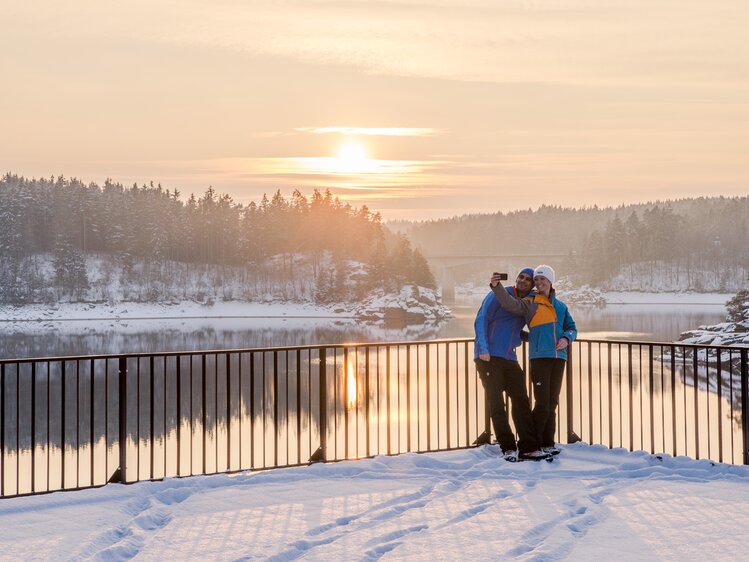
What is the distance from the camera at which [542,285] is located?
9.14 m

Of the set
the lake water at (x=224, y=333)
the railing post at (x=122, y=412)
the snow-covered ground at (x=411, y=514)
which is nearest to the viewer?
the snow-covered ground at (x=411, y=514)

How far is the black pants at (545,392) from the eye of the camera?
9.17 metres

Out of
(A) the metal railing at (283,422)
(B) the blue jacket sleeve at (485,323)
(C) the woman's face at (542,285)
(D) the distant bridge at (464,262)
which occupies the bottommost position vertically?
(A) the metal railing at (283,422)

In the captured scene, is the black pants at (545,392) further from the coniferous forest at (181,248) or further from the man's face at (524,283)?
the coniferous forest at (181,248)

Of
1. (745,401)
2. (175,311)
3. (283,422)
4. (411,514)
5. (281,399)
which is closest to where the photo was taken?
(411,514)

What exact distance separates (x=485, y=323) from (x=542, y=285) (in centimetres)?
72

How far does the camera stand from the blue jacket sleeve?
902 centimetres

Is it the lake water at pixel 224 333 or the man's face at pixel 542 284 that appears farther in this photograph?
the lake water at pixel 224 333

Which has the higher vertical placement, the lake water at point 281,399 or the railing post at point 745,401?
the railing post at point 745,401

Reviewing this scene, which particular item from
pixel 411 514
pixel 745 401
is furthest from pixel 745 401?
pixel 411 514

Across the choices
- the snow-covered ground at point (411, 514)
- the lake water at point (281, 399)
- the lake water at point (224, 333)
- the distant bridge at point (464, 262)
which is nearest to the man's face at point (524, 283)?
the lake water at point (281, 399)

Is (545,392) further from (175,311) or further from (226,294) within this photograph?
(226,294)

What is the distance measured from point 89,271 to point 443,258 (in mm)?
65758

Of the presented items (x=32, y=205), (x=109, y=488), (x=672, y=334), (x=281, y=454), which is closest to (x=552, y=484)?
(x=109, y=488)
